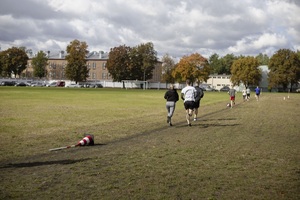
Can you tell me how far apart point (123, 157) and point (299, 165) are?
4.59m

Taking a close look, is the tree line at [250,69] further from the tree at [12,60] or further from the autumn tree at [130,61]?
the tree at [12,60]

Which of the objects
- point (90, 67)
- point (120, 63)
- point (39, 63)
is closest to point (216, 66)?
point (90, 67)

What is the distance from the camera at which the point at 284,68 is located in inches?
3856

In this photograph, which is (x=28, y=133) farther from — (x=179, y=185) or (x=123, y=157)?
(x=179, y=185)

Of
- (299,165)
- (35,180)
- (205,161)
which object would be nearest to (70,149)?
(35,180)

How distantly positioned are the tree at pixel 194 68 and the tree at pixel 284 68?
21.2 m

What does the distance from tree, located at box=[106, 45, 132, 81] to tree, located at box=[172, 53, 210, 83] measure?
1603 centimetres

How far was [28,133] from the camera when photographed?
495 inches

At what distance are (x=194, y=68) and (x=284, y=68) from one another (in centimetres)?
2773

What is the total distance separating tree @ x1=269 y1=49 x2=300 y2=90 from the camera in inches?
3819

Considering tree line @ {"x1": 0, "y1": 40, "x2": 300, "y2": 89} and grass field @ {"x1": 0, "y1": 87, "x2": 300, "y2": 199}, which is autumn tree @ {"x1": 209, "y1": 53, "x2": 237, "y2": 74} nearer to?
tree line @ {"x1": 0, "y1": 40, "x2": 300, "y2": 89}

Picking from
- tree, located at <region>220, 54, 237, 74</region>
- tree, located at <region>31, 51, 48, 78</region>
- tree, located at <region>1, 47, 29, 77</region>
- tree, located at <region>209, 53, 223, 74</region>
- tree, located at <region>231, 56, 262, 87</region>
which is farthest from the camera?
tree, located at <region>209, 53, 223, 74</region>

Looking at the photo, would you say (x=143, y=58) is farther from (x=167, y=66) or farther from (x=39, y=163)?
(x=39, y=163)

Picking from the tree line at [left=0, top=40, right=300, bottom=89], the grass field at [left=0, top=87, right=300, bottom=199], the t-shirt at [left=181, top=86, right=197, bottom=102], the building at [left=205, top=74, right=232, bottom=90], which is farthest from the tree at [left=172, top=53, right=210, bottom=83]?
the grass field at [left=0, top=87, right=300, bottom=199]
